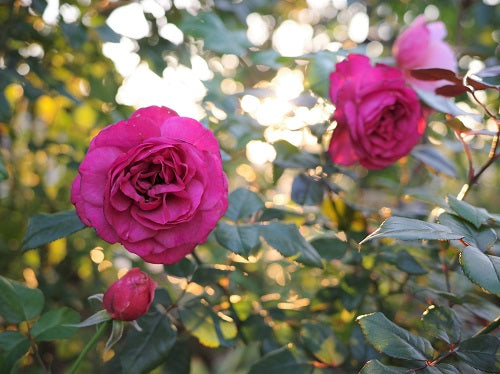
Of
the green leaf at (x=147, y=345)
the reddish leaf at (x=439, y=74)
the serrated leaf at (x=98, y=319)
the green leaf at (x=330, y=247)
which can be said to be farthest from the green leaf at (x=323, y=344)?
the reddish leaf at (x=439, y=74)

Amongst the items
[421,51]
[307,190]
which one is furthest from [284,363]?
[421,51]

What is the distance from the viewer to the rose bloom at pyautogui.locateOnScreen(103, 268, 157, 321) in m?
0.61

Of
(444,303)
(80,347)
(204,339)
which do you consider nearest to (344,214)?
(444,303)

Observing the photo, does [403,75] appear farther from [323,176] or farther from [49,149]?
[49,149]

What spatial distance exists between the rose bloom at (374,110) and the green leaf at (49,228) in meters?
0.45

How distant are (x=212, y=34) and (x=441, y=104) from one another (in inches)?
17.9

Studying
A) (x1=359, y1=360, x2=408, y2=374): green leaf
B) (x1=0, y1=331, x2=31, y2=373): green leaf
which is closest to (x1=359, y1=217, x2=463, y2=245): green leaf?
(x1=359, y1=360, x2=408, y2=374): green leaf

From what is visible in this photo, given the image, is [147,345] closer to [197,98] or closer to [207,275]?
[207,275]

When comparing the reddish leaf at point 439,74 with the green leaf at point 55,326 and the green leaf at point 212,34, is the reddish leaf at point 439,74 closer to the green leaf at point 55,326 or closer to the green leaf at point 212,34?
the green leaf at point 212,34

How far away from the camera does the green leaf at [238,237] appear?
0.68m

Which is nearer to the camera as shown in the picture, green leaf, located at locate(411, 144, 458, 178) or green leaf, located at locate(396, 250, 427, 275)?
green leaf, located at locate(396, 250, 427, 275)

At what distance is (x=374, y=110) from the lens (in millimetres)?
789

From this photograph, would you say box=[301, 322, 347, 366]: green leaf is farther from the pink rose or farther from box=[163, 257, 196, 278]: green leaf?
the pink rose

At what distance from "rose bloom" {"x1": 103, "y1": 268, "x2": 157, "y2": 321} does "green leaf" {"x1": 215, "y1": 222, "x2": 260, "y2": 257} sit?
0.41 feet
